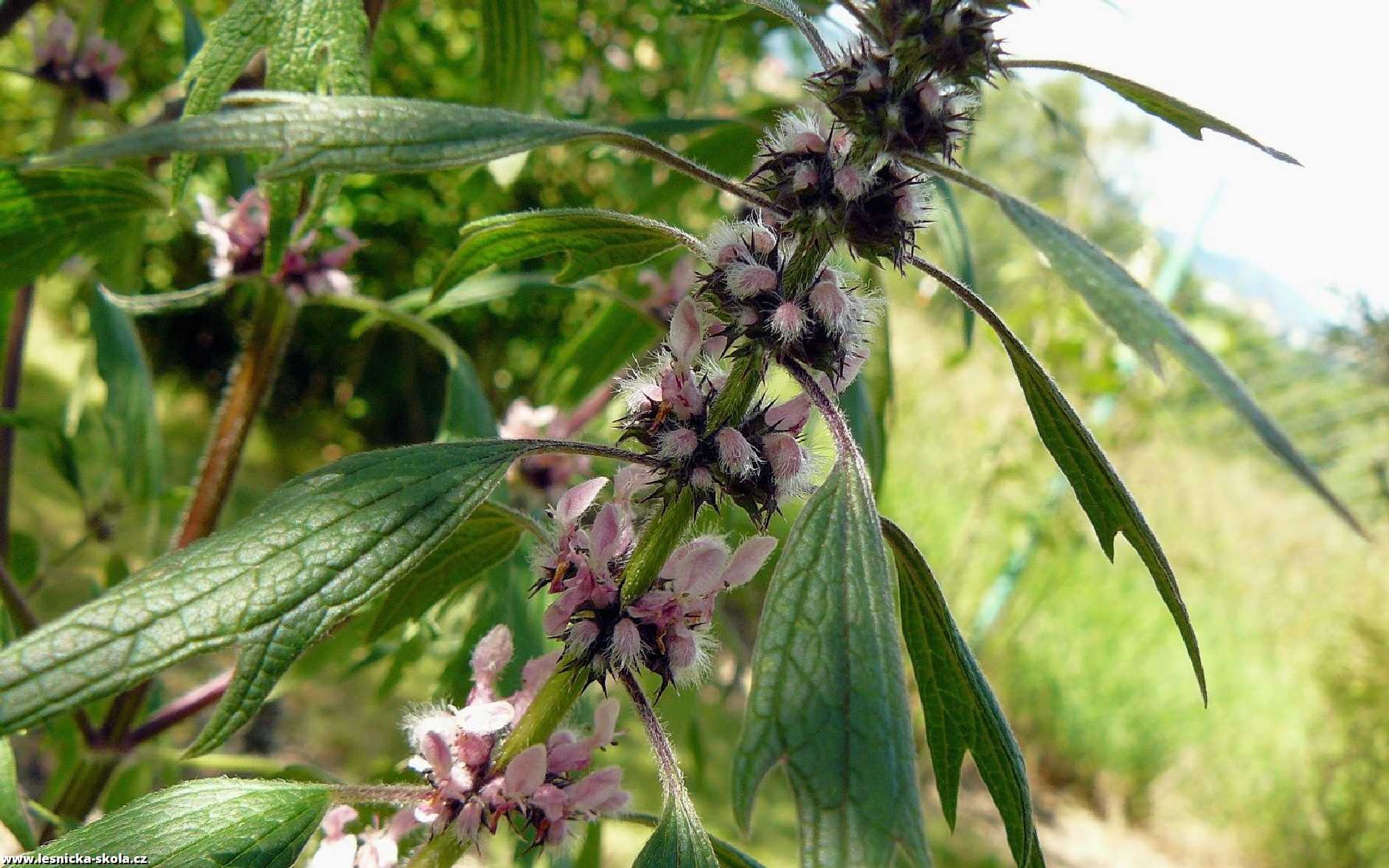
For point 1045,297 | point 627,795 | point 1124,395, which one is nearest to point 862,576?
point 627,795

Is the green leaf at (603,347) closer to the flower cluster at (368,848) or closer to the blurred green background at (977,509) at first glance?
the blurred green background at (977,509)

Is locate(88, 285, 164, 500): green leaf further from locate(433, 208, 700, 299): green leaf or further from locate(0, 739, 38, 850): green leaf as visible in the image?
locate(433, 208, 700, 299): green leaf

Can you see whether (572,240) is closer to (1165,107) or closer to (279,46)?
(279,46)

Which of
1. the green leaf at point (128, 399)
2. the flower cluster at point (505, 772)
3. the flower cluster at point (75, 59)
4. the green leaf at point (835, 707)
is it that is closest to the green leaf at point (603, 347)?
the green leaf at point (128, 399)

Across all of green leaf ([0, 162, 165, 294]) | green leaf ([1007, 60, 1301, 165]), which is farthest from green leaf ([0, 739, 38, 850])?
green leaf ([1007, 60, 1301, 165])

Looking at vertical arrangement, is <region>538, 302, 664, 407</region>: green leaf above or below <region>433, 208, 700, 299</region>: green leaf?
above
